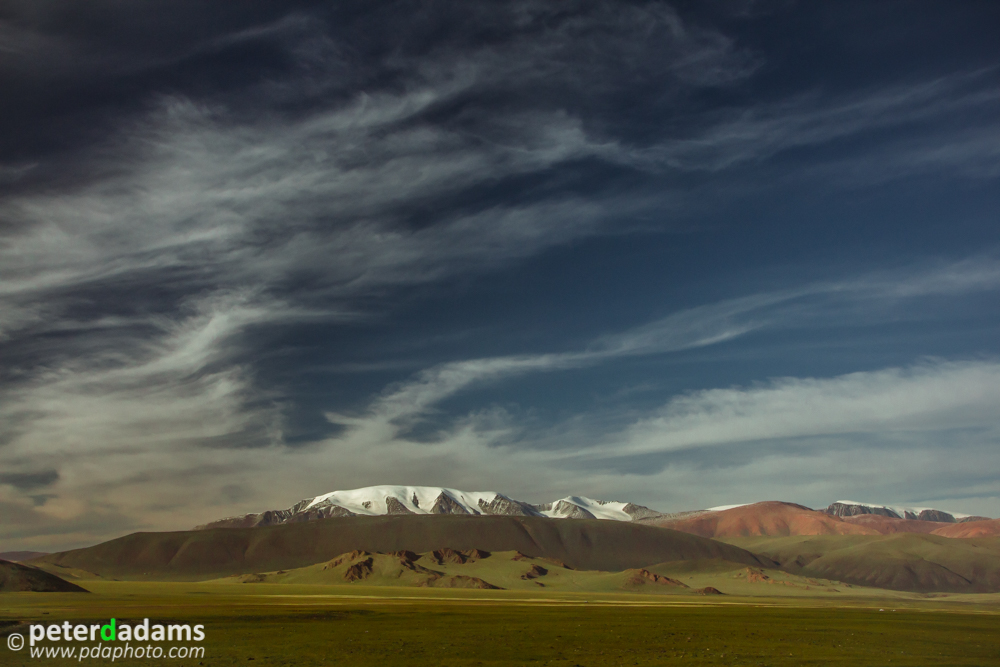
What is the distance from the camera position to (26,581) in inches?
4646

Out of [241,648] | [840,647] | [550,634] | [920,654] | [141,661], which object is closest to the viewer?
[141,661]

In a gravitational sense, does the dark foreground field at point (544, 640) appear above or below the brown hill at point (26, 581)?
below

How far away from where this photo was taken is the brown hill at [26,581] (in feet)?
379

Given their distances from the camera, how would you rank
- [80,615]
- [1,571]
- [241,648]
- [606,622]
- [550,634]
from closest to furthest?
1. [241,648]
2. [550,634]
3. [80,615]
4. [606,622]
5. [1,571]

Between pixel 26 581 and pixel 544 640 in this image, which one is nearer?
pixel 544 640

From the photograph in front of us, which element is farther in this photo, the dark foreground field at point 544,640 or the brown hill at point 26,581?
the brown hill at point 26,581

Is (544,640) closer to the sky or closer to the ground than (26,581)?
closer to the ground

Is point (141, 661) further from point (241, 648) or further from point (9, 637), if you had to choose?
point (9, 637)

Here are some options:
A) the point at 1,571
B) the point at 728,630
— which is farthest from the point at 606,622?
the point at 1,571

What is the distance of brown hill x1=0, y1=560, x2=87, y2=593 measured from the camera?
Result: 115625 millimetres

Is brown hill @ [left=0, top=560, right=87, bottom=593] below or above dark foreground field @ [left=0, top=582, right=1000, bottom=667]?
above

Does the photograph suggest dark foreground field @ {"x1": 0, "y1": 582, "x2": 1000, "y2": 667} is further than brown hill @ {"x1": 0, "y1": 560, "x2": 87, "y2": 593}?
No

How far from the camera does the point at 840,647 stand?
4966cm

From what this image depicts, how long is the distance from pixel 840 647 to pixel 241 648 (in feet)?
126
